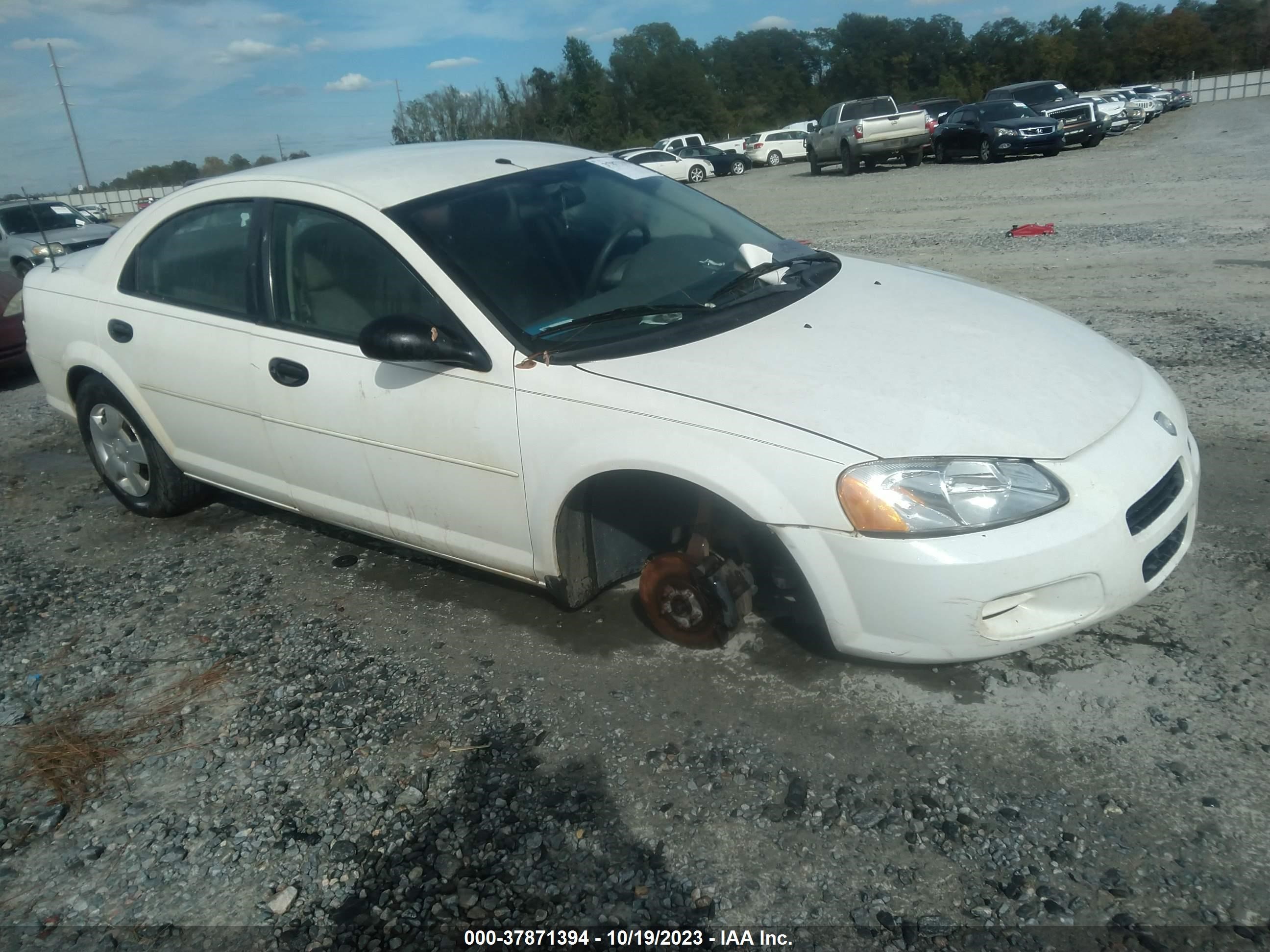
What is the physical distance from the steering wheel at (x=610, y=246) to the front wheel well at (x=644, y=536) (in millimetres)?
733

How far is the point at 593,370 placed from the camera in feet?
10.2

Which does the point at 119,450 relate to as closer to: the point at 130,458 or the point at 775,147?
the point at 130,458

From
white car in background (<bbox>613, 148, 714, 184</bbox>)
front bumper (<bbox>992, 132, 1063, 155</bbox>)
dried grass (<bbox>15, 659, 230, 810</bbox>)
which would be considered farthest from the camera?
white car in background (<bbox>613, 148, 714, 184</bbox>)

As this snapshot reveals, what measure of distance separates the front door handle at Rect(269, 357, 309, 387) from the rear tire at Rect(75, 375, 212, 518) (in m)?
1.22

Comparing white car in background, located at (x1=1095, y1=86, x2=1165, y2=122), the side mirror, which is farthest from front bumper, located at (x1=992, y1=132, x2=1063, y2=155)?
the side mirror

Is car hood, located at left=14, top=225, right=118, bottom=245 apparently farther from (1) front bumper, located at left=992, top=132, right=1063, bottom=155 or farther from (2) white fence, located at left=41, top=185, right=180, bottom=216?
(1) front bumper, located at left=992, top=132, right=1063, bottom=155

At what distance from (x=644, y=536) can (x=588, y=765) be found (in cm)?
93

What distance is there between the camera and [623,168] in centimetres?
429

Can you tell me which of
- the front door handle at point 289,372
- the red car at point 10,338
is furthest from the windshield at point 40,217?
the front door handle at point 289,372

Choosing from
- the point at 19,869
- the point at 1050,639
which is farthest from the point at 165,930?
the point at 1050,639

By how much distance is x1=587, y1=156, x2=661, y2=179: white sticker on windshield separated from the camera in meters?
4.20

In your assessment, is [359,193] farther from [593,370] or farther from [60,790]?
[60,790]

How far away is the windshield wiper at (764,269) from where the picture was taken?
3531 millimetres

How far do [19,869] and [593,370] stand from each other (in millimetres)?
2140
